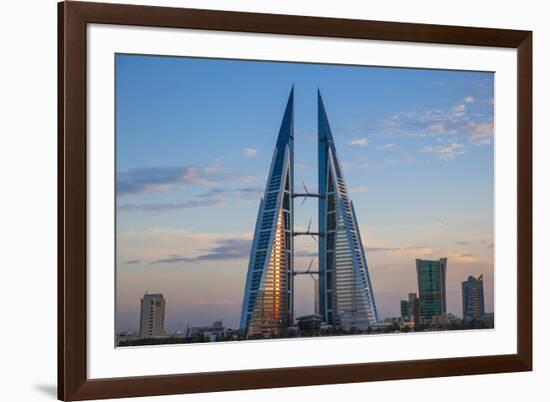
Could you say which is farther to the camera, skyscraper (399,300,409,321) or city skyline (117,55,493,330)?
skyscraper (399,300,409,321)

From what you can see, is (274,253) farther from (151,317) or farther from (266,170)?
(151,317)

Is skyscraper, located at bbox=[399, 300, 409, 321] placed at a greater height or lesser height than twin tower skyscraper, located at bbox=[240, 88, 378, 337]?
lesser

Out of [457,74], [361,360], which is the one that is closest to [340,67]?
[457,74]

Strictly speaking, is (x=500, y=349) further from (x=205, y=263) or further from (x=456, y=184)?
(x=205, y=263)

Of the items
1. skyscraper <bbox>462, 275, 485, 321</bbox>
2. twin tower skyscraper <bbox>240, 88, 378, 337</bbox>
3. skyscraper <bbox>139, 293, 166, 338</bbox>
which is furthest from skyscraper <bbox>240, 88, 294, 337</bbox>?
skyscraper <bbox>462, 275, 485, 321</bbox>

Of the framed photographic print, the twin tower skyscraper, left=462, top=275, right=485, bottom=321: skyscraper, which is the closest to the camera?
the framed photographic print

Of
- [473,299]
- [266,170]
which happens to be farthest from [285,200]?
[473,299]

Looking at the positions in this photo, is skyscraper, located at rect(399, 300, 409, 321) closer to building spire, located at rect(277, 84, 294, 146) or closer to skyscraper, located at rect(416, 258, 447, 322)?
skyscraper, located at rect(416, 258, 447, 322)

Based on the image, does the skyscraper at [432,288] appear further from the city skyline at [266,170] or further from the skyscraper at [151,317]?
the skyscraper at [151,317]
